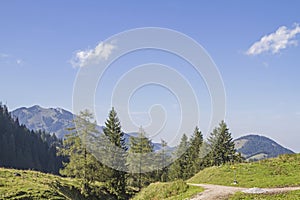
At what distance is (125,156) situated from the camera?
189 feet

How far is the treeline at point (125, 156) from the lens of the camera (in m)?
43.7

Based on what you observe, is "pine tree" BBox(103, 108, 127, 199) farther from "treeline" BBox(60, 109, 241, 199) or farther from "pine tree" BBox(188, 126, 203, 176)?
"pine tree" BBox(188, 126, 203, 176)

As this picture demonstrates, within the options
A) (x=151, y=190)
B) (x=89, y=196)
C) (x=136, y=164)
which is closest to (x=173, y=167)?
(x=136, y=164)

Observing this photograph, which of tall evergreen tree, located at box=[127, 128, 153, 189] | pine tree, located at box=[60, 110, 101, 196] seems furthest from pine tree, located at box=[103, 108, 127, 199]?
pine tree, located at box=[60, 110, 101, 196]

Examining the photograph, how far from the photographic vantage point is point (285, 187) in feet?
82.2

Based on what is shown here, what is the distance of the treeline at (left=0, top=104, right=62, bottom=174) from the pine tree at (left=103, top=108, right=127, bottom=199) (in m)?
78.7

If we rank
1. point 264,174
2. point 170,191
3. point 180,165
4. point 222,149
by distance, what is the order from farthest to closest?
point 180,165 → point 222,149 → point 264,174 → point 170,191

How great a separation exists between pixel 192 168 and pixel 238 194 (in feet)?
177

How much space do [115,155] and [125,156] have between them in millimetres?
4420

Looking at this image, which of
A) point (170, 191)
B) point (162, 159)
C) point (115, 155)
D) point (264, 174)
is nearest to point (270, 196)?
point (264, 174)

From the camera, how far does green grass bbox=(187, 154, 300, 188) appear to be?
27698 mm

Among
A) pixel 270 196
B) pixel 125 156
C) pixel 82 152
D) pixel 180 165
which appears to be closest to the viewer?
pixel 270 196

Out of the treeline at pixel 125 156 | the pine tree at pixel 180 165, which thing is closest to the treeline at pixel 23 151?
the pine tree at pixel 180 165

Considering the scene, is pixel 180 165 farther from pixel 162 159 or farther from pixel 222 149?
pixel 162 159
